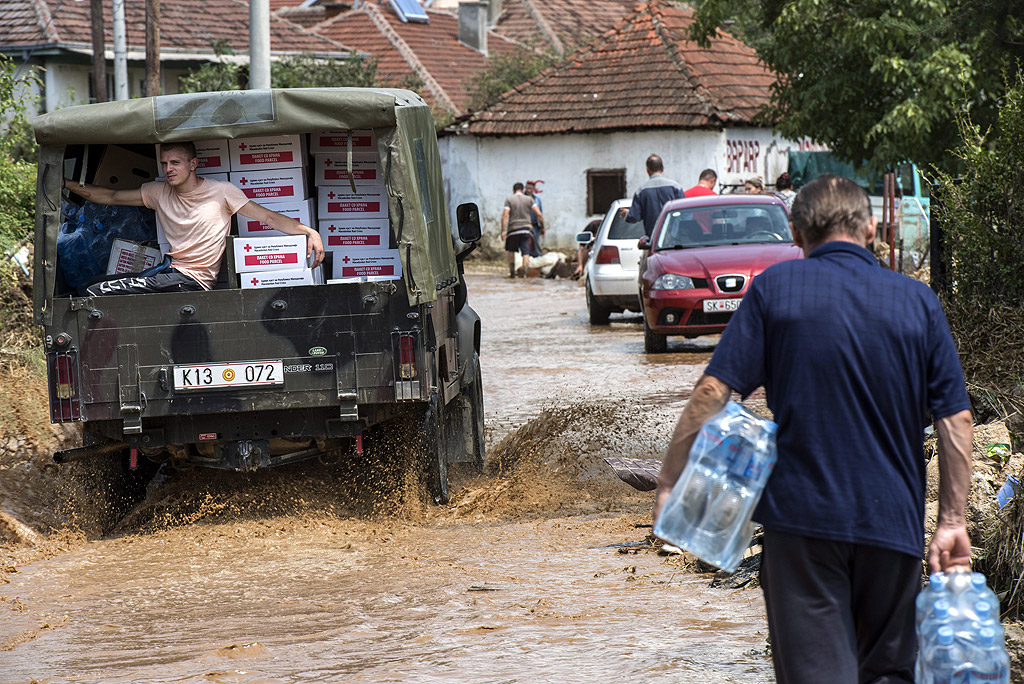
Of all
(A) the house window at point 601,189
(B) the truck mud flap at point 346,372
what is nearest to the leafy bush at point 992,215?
(B) the truck mud flap at point 346,372

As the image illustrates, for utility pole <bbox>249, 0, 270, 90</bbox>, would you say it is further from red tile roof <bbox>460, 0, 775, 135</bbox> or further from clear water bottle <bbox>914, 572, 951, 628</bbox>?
red tile roof <bbox>460, 0, 775, 135</bbox>

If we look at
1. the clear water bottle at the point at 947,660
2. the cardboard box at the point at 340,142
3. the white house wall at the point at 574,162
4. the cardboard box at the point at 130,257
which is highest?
the white house wall at the point at 574,162

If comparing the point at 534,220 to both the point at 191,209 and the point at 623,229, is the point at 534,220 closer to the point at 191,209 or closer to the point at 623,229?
the point at 623,229

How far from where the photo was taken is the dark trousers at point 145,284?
7.55 m

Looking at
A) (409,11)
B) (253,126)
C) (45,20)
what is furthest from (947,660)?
(409,11)

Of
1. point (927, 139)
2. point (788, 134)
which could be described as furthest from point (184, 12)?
point (927, 139)

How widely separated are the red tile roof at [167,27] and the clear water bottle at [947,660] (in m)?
31.7

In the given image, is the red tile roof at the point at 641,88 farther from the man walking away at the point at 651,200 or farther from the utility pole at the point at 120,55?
the man walking away at the point at 651,200

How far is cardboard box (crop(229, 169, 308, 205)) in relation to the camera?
27.2 feet

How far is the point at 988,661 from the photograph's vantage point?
3.34 m

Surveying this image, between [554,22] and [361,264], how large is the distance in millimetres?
43672

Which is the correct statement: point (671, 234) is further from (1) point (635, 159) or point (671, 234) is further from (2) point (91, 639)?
(1) point (635, 159)

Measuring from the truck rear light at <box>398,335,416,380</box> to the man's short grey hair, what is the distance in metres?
3.99

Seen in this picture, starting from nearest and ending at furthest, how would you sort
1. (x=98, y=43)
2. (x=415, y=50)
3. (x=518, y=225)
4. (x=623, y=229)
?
(x=623, y=229) < (x=98, y=43) < (x=518, y=225) < (x=415, y=50)
